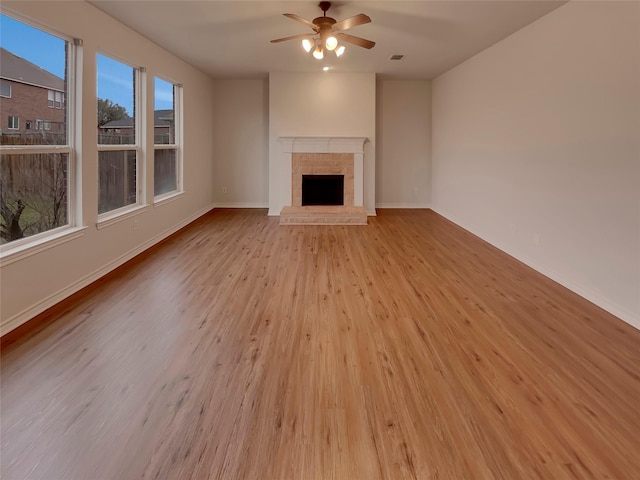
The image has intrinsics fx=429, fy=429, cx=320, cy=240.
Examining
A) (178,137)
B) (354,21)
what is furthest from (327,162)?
Answer: (354,21)

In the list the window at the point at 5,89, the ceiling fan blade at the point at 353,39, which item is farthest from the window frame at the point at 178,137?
the window at the point at 5,89

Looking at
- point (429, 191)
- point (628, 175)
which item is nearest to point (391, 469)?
point (628, 175)

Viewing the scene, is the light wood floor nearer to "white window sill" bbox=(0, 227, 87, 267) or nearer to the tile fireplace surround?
"white window sill" bbox=(0, 227, 87, 267)

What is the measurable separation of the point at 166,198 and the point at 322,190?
9.78 feet

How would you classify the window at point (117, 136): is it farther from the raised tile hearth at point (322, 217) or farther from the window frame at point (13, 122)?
the raised tile hearth at point (322, 217)

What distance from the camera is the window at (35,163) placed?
10.1ft

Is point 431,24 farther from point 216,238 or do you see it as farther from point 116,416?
point 116,416

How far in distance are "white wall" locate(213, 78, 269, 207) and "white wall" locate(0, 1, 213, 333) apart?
1902 mm

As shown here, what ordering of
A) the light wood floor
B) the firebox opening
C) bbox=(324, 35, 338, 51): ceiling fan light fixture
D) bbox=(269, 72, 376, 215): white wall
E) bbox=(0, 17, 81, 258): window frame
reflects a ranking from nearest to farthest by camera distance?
the light wood floor → bbox=(0, 17, 81, 258): window frame → bbox=(324, 35, 338, 51): ceiling fan light fixture → bbox=(269, 72, 376, 215): white wall → the firebox opening

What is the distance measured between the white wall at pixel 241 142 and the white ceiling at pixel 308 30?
1.46 m

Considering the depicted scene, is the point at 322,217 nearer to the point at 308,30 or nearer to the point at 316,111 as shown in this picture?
the point at 316,111

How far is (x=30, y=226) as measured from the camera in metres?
3.33

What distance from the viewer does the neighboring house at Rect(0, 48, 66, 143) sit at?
3031 mm

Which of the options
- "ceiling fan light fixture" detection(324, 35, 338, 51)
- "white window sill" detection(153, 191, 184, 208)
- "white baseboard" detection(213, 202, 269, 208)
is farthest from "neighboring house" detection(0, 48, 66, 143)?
"white baseboard" detection(213, 202, 269, 208)
